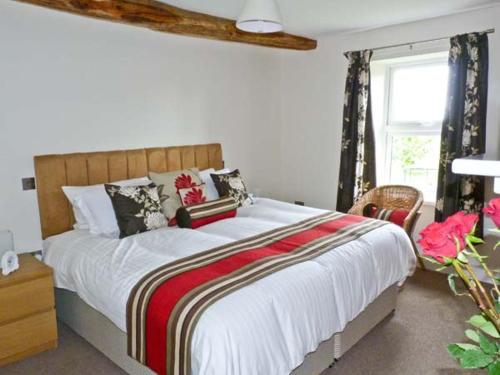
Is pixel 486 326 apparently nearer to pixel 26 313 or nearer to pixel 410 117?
pixel 26 313

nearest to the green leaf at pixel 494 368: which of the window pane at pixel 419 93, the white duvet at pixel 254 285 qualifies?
the white duvet at pixel 254 285

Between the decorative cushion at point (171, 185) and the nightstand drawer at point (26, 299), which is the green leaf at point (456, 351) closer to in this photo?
the nightstand drawer at point (26, 299)

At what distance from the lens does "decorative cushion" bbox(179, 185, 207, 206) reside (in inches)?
128

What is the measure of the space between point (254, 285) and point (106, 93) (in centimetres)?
221

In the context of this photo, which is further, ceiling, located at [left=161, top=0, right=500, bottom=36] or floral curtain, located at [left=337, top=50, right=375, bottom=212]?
floral curtain, located at [left=337, top=50, right=375, bottom=212]

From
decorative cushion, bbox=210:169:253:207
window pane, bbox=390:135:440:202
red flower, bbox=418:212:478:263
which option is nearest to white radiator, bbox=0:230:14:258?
decorative cushion, bbox=210:169:253:207

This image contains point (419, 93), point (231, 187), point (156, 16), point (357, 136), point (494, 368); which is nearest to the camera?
point (494, 368)

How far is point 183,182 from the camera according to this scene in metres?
3.36

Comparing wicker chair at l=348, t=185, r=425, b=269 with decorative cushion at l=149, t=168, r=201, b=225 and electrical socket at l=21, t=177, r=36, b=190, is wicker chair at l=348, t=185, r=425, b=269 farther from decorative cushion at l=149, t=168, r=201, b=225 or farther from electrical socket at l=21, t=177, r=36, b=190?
electrical socket at l=21, t=177, r=36, b=190

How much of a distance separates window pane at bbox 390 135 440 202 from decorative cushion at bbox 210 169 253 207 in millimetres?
1756

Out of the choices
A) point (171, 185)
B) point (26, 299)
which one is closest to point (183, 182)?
point (171, 185)

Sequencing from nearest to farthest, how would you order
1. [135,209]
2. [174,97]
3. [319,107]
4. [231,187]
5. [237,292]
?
[237,292] → [135,209] → [231,187] → [174,97] → [319,107]

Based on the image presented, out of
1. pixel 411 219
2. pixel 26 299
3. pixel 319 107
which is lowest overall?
pixel 26 299

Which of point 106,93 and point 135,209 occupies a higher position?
point 106,93
